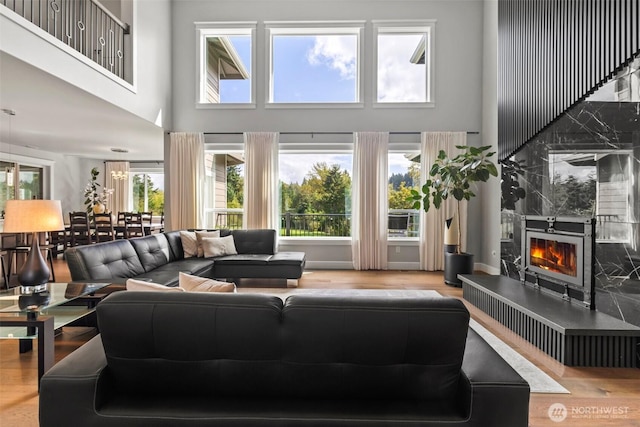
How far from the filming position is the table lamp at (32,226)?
8.70 feet

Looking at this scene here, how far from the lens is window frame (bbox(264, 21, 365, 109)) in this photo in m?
6.24

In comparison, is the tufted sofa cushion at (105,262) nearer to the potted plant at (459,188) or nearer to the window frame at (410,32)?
the potted plant at (459,188)

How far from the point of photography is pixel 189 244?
5059mm

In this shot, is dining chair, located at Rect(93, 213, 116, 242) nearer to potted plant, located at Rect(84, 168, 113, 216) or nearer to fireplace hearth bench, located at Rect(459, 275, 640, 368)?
potted plant, located at Rect(84, 168, 113, 216)

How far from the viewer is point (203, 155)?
20.9ft

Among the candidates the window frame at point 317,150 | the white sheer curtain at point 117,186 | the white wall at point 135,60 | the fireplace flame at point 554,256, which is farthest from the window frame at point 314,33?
the white sheer curtain at point 117,186

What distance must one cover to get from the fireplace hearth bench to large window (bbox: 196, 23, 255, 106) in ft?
17.9

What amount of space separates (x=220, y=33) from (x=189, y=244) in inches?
161

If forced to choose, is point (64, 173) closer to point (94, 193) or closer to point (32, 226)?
point (94, 193)

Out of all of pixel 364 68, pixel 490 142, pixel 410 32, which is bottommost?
pixel 490 142

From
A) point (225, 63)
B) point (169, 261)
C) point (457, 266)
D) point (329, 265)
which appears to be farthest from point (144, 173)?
point (457, 266)

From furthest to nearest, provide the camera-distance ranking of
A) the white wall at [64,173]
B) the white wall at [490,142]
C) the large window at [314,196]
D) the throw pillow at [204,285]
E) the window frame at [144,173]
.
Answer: the window frame at [144,173] < the white wall at [64,173] < the large window at [314,196] < the white wall at [490,142] < the throw pillow at [204,285]

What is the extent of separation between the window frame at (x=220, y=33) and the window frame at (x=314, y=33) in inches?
9.7

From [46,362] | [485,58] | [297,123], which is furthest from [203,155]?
[485,58]
